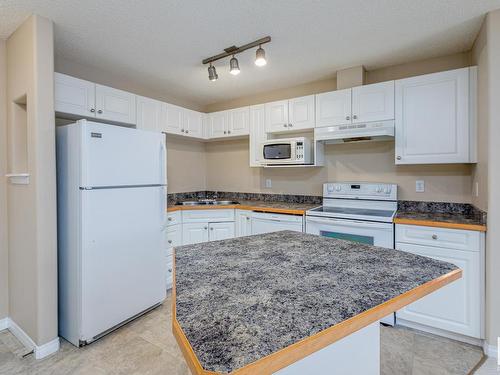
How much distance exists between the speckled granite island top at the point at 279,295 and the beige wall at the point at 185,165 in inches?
103

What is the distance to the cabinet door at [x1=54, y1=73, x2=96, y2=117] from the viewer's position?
92.5 inches

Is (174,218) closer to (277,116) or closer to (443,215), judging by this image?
(277,116)

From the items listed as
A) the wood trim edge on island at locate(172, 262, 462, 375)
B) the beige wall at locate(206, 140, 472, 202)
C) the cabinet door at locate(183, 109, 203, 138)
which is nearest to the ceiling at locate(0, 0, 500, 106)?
the cabinet door at locate(183, 109, 203, 138)

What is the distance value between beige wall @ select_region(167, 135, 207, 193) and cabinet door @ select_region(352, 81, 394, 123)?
2365mm

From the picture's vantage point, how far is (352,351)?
3.37 ft

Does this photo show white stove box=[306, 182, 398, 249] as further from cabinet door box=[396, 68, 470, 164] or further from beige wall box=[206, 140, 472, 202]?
cabinet door box=[396, 68, 470, 164]

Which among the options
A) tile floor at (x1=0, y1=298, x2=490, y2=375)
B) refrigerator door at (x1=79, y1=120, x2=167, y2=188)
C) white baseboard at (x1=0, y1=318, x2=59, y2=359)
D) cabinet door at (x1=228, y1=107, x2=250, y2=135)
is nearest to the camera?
tile floor at (x1=0, y1=298, x2=490, y2=375)

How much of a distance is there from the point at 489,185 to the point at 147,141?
2722 millimetres

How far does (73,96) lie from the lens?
2438 mm

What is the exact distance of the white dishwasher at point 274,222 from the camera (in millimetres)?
2918

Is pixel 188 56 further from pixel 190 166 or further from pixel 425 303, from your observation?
pixel 425 303

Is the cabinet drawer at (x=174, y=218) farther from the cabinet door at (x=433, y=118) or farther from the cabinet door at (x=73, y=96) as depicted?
the cabinet door at (x=433, y=118)

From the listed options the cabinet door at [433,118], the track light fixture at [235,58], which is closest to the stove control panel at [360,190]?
the cabinet door at [433,118]

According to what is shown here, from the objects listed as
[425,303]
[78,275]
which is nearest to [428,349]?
[425,303]
